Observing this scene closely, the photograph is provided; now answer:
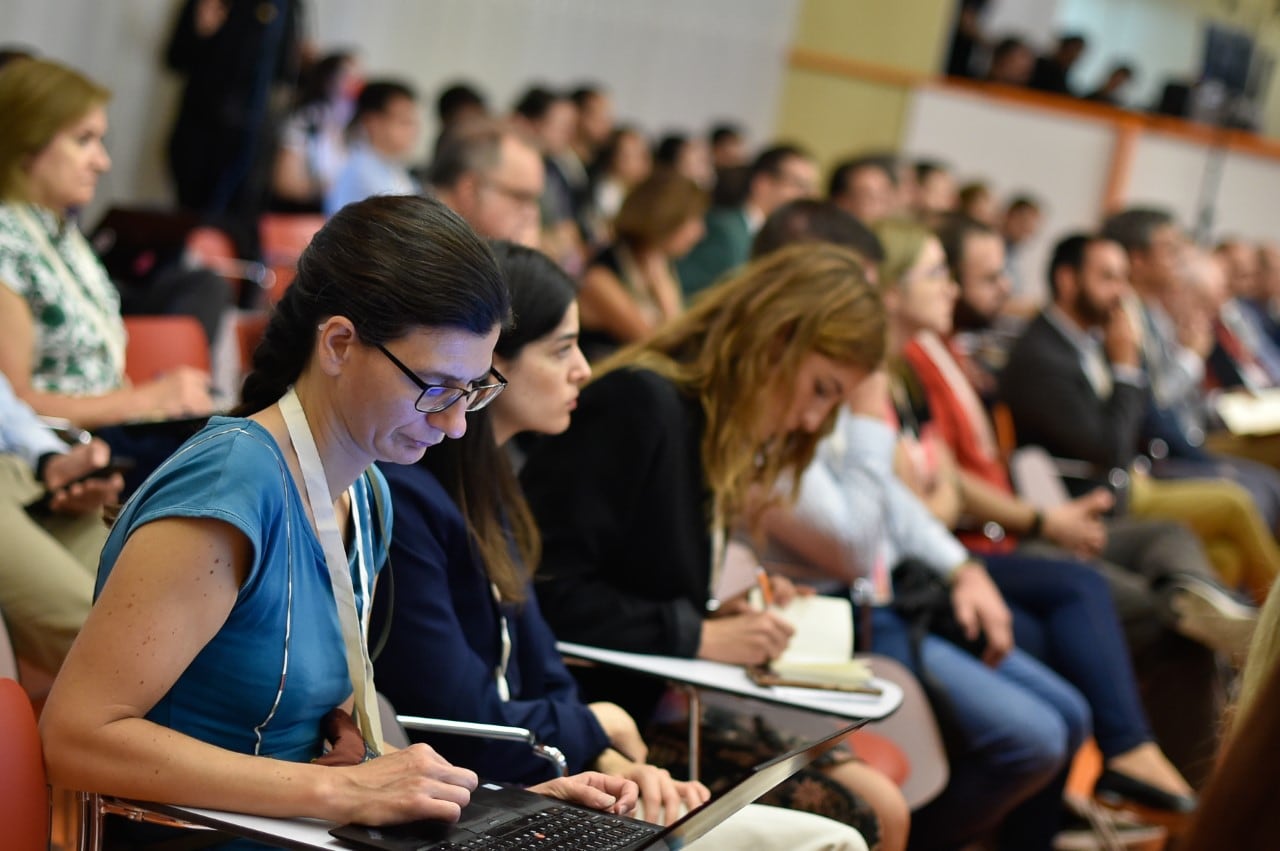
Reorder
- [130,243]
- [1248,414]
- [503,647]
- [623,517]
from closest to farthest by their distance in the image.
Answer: [503,647] → [623,517] → [130,243] → [1248,414]

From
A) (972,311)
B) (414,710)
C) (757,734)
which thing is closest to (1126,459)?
(972,311)

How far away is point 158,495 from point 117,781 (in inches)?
10.7

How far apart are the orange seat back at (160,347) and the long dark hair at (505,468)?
1486 mm

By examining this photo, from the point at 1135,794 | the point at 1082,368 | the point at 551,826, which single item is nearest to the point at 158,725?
the point at 551,826

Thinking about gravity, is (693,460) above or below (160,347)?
above

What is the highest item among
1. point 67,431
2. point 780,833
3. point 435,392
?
point 435,392

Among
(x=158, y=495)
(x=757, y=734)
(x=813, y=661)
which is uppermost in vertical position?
(x=158, y=495)

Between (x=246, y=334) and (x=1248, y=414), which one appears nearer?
(x=246, y=334)

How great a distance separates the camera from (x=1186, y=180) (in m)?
11.8

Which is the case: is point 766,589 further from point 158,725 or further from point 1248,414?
point 1248,414

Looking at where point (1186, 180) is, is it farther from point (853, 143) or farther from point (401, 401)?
point (401, 401)

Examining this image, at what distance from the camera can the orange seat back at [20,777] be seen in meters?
1.38

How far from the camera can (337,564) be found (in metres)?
1.54

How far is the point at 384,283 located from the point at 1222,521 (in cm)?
410
